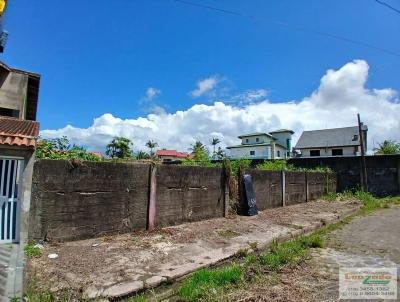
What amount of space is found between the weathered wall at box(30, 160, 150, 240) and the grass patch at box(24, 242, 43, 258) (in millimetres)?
344

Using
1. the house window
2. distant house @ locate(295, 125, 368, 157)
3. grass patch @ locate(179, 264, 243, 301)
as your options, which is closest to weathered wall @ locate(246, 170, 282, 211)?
grass patch @ locate(179, 264, 243, 301)

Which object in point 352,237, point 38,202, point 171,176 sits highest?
point 171,176

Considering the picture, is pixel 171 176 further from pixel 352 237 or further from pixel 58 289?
pixel 352 237

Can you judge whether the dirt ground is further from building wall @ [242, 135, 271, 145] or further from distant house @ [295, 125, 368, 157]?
building wall @ [242, 135, 271, 145]

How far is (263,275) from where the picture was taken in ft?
15.3

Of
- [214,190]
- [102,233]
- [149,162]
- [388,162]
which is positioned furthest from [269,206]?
[388,162]

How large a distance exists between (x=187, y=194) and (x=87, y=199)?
307cm

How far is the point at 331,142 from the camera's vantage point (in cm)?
4138

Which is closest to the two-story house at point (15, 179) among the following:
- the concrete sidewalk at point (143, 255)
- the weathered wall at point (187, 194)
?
the concrete sidewalk at point (143, 255)

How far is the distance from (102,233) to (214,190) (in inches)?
159

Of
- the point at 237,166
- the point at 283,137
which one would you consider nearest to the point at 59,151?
the point at 237,166

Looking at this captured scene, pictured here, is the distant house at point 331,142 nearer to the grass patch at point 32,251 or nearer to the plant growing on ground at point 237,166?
the plant growing on ground at point 237,166

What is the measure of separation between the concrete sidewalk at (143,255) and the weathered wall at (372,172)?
45.2ft

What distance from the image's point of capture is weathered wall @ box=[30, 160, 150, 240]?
5586 mm
